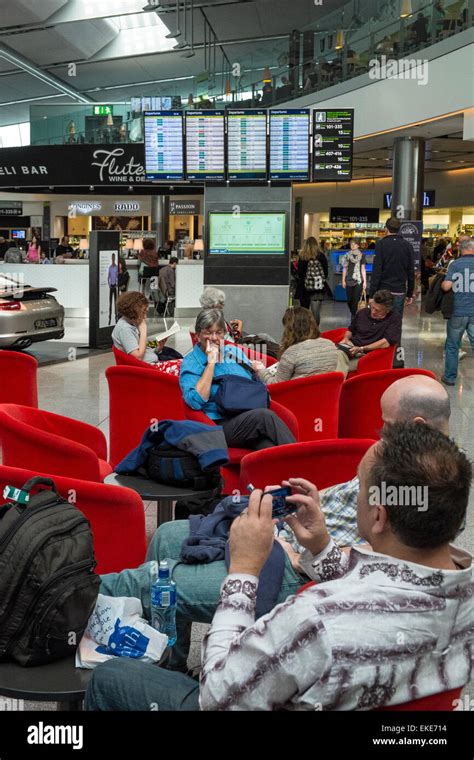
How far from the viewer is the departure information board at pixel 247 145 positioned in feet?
36.2

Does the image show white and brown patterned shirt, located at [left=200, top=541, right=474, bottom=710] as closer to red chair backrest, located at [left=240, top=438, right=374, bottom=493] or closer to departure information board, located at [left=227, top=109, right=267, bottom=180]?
red chair backrest, located at [left=240, top=438, right=374, bottom=493]

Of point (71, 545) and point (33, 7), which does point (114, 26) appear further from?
point (71, 545)

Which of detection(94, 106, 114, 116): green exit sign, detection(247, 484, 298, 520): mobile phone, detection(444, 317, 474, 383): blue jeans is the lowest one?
detection(444, 317, 474, 383): blue jeans

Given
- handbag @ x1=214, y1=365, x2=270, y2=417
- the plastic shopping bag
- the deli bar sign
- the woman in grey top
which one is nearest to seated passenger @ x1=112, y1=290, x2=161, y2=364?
the woman in grey top

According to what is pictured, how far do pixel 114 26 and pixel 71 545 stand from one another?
25.2m

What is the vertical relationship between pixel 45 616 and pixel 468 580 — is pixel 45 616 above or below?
below

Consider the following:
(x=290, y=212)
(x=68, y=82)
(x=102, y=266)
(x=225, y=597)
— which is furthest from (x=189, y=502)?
(x=68, y=82)

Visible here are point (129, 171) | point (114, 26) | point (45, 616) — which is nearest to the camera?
point (45, 616)

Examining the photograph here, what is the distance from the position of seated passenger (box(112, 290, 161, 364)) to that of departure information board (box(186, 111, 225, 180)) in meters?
4.71

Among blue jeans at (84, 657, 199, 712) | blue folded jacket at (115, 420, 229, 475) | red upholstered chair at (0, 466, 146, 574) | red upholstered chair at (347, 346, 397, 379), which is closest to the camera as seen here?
blue jeans at (84, 657, 199, 712)

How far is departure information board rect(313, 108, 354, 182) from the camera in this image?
11219 mm

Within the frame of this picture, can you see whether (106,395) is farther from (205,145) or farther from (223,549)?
(223,549)

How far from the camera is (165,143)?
36.9ft
